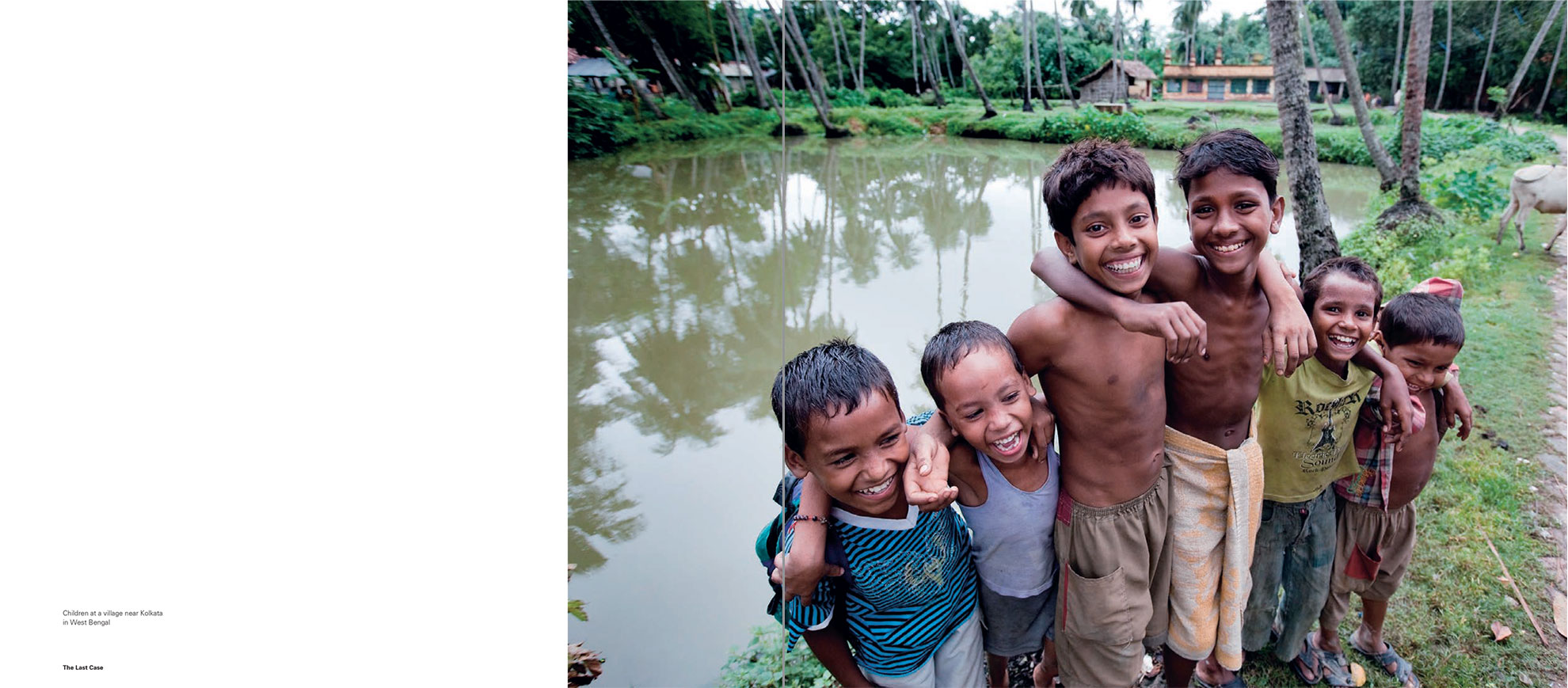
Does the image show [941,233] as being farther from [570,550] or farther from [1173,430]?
[1173,430]

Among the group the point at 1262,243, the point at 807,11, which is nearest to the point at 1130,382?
the point at 1262,243

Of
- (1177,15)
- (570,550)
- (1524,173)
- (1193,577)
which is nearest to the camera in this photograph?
(1193,577)

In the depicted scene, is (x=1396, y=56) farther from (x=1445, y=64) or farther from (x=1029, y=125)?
(x=1029, y=125)

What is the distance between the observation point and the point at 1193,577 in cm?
168

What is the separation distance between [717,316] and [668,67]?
20.0 ft

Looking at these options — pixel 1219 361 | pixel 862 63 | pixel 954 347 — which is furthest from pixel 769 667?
pixel 862 63

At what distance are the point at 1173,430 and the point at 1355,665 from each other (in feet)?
3.51

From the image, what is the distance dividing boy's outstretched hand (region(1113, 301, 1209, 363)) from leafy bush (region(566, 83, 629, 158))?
8.44 metres

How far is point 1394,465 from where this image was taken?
1.79 meters

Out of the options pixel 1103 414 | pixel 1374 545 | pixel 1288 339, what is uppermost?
pixel 1288 339

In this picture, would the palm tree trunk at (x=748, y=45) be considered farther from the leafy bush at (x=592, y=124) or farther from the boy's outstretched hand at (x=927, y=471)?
the boy's outstretched hand at (x=927, y=471)

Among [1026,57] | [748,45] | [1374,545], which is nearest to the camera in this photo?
[1374,545]

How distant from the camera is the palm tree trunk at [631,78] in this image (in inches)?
330

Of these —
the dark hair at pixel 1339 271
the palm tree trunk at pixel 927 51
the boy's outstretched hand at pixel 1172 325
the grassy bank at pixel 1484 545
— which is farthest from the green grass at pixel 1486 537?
the palm tree trunk at pixel 927 51
